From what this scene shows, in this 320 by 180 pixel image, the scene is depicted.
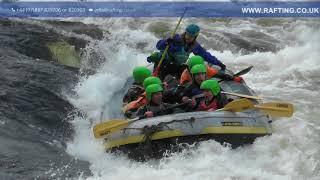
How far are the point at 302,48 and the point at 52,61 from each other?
7120 mm

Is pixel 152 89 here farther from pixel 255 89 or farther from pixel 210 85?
pixel 255 89

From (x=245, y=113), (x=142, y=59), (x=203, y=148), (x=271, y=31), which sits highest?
(x=271, y=31)

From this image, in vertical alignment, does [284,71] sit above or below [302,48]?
below

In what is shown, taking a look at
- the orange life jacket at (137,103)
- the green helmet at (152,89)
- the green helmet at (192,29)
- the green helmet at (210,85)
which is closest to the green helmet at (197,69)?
the green helmet at (210,85)

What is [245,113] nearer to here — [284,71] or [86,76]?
[86,76]

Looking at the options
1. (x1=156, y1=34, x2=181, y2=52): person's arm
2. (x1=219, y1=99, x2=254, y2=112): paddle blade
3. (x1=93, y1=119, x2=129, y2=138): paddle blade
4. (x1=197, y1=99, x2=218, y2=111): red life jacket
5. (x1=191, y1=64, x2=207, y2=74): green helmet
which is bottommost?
(x1=93, y1=119, x2=129, y2=138): paddle blade

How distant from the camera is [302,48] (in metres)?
15.8

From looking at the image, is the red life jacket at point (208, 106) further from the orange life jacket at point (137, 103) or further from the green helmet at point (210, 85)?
the orange life jacket at point (137, 103)

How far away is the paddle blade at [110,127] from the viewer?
24.2 ft

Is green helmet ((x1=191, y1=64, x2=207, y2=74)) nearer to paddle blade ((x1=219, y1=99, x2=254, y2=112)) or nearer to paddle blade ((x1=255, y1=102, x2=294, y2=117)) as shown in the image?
paddle blade ((x1=219, y1=99, x2=254, y2=112))

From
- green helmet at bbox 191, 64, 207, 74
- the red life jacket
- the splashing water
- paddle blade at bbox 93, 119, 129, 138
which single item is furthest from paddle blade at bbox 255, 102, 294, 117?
paddle blade at bbox 93, 119, 129, 138

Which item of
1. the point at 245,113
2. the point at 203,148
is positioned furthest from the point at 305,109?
the point at 203,148

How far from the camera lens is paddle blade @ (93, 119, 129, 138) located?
738cm

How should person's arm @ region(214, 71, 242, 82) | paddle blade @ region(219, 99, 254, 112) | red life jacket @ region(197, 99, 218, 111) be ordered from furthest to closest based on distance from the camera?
1. person's arm @ region(214, 71, 242, 82)
2. red life jacket @ region(197, 99, 218, 111)
3. paddle blade @ region(219, 99, 254, 112)
